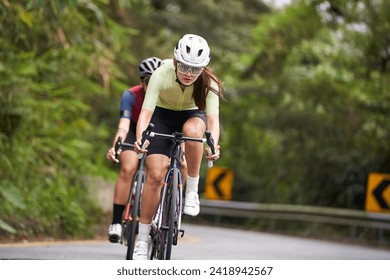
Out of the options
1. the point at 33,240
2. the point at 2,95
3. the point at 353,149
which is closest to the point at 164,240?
the point at 33,240

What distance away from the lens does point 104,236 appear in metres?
12.5

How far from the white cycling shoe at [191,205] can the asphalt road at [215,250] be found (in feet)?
4.82

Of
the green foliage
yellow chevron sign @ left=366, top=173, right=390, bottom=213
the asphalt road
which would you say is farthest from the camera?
yellow chevron sign @ left=366, top=173, right=390, bottom=213

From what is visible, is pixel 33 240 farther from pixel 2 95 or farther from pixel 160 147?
pixel 160 147

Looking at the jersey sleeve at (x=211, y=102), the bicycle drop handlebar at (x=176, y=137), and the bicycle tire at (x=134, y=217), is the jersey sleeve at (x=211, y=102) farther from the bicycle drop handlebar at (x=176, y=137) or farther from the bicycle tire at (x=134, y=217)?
the bicycle tire at (x=134, y=217)

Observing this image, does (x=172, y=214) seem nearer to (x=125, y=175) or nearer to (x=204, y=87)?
(x=204, y=87)

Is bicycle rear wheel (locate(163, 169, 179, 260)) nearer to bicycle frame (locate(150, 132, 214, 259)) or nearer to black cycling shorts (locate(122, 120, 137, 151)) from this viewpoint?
bicycle frame (locate(150, 132, 214, 259))

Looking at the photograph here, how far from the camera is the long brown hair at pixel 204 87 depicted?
6.89 meters

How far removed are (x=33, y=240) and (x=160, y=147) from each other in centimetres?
377

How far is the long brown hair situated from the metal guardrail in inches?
337

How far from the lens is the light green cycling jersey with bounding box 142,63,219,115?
6.82 metres

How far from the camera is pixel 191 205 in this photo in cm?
720

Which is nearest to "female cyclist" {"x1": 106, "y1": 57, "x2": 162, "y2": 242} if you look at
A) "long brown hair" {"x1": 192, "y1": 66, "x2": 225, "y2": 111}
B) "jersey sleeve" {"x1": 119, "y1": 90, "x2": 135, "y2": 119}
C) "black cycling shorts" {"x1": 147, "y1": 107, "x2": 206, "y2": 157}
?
"jersey sleeve" {"x1": 119, "y1": 90, "x2": 135, "y2": 119}

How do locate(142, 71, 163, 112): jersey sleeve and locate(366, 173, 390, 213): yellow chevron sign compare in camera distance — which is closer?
locate(142, 71, 163, 112): jersey sleeve
